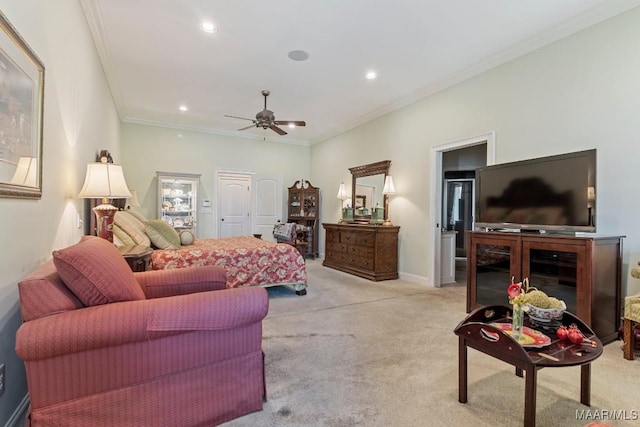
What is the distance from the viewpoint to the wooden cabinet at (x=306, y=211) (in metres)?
7.70

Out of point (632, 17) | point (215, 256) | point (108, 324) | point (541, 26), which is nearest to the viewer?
point (108, 324)

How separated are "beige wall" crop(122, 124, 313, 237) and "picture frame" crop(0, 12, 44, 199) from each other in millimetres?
5098

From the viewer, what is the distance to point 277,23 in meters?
3.23

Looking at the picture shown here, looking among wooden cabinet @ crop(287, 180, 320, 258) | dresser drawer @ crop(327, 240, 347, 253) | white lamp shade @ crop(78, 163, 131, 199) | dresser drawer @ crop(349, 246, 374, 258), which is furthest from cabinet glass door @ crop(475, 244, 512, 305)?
wooden cabinet @ crop(287, 180, 320, 258)

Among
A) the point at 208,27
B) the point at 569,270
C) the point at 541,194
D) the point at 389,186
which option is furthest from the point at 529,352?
the point at 389,186

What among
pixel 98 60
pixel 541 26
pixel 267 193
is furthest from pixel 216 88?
pixel 541 26

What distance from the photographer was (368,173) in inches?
242

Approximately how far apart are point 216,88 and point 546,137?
14.7ft

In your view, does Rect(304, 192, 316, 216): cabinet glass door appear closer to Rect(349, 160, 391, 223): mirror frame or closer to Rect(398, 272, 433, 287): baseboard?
Rect(349, 160, 391, 223): mirror frame

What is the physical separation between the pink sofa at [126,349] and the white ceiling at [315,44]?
8.71 feet

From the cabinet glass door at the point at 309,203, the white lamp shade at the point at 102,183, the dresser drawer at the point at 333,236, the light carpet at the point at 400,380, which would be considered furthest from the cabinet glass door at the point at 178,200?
the light carpet at the point at 400,380

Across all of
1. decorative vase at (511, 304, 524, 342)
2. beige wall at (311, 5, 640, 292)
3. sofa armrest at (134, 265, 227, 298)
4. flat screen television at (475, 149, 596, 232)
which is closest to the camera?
decorative vase at (511, 304, 524, 342)

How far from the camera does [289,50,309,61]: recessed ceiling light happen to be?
380 cm

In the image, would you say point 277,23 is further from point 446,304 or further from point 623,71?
point 446,304
